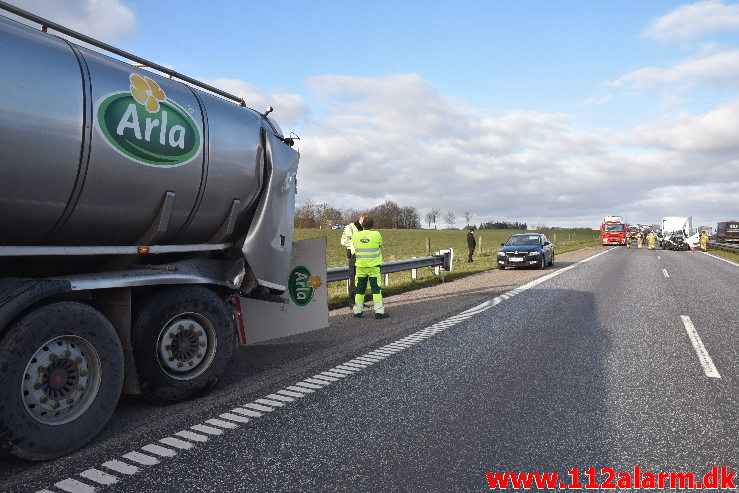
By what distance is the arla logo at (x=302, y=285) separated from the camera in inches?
231

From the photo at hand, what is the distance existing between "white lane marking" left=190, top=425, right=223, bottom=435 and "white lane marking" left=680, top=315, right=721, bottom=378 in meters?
4.65

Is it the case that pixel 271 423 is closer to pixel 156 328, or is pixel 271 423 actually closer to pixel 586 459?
pixel 156 328

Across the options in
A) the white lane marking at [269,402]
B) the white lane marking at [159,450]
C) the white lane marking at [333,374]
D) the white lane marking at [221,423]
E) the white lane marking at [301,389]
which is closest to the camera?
the white lane marking at [159,450]

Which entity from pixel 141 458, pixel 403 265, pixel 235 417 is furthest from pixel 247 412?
pixel 403 265

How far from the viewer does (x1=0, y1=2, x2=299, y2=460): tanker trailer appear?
3131 mm

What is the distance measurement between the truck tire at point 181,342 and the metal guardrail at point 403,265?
4.43 m

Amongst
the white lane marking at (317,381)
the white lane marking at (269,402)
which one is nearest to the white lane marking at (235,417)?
the white lane marking at (269,402)

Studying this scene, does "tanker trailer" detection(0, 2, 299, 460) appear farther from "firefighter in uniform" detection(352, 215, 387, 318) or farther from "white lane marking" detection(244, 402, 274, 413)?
"firefighter in uniform" detection(352, 215, 387, 318)

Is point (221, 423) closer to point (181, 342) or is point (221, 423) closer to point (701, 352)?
point (181, 342)

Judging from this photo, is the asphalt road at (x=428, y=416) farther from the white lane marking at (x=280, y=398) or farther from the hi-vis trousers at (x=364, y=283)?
the hi-vis trousers at (x=364, y=283)

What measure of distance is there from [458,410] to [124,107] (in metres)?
3.35

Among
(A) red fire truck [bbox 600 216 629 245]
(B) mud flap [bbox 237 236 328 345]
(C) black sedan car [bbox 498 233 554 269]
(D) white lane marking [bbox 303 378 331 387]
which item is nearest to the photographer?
(D) white lane marking [bbox 303 378 331 387]

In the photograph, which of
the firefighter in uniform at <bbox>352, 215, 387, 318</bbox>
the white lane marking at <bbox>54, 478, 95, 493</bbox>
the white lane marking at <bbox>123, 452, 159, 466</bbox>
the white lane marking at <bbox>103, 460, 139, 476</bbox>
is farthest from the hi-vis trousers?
the white lane marking at <bbox>54, 478, 95, 493</bbox>

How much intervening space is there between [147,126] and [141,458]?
7.65 feet
